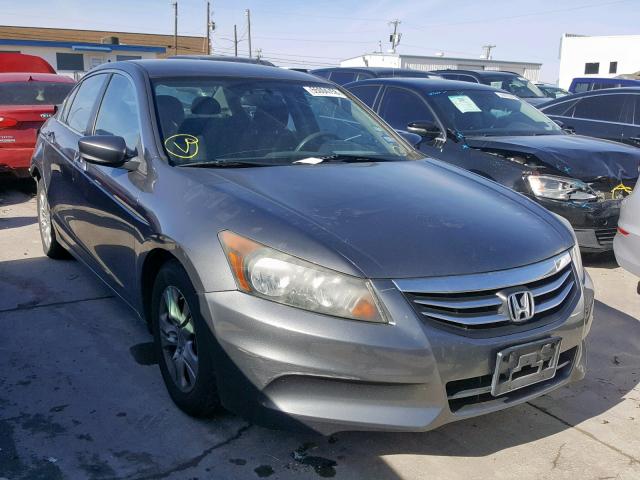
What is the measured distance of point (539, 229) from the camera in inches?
122

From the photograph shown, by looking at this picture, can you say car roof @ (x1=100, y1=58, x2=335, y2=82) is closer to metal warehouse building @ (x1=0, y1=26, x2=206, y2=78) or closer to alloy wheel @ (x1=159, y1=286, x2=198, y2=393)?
alloy wheel @ (x1=159, y1=286, x2=198, y2=393)

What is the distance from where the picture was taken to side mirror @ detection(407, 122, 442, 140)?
643 cm

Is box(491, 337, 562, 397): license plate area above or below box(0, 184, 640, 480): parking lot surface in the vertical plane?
above

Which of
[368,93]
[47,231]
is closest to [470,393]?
[47,231]

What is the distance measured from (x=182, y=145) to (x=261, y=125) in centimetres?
52

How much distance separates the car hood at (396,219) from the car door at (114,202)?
572 mm

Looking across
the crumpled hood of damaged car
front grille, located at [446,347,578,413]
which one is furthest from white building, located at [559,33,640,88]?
front grille, located at [446,347,578,413]

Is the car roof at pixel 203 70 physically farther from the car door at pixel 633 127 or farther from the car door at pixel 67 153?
the car door at pixel 633 127

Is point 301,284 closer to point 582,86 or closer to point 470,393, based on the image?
point 470,393

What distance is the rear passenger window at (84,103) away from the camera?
456cm

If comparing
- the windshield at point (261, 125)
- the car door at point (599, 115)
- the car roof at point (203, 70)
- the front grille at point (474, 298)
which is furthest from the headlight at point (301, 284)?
the car door at point (599, 115)

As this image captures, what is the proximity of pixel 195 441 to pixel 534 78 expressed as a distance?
43.0 meters

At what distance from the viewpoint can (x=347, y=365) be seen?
2.45m

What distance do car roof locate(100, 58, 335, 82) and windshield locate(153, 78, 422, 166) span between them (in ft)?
0.25
